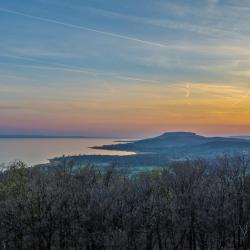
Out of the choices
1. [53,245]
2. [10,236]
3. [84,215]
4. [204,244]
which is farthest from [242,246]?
[10,236]

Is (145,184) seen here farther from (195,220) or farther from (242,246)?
(242,246)

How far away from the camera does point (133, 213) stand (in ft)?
151

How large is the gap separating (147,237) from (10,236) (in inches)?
620

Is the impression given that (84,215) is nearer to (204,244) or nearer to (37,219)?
(37,219)

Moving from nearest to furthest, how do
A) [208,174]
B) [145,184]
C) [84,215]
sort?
[84,215]
[145,184]
[208,174]

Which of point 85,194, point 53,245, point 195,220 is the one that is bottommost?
point 53,245

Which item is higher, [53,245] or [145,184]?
[145,184]

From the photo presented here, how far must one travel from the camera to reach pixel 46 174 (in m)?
59.1

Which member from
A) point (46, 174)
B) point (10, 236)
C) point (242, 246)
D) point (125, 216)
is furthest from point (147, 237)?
point (46, 174)

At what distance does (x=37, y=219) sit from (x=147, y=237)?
12.9 m

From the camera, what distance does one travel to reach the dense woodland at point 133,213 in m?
45.6

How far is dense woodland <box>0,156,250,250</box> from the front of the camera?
150ft

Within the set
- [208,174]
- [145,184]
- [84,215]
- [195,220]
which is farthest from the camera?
[208,174]

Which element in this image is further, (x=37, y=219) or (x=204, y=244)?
(x=204, y=244)
